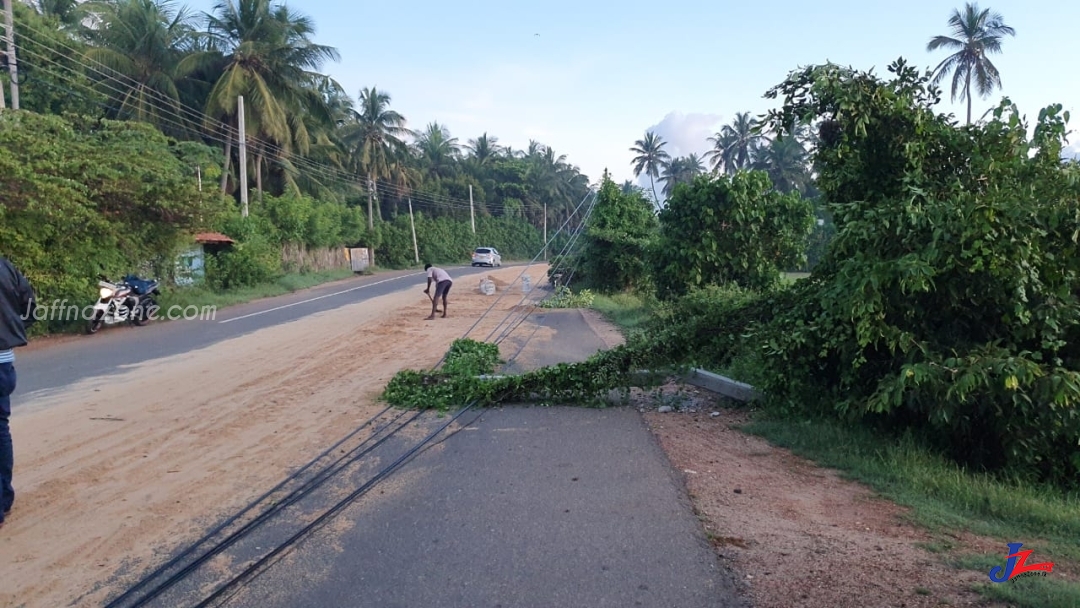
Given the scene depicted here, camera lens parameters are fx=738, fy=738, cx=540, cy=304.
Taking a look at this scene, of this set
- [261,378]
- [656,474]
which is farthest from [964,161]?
[261,378]

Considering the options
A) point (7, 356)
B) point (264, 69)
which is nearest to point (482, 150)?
point (264, 69)

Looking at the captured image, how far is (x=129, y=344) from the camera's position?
13.2 metres

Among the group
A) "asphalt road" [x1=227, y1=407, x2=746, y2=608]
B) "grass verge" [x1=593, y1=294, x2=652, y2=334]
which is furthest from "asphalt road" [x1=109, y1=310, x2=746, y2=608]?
"grass verge" [x1=593, y1=294, x2=652, y2=334]

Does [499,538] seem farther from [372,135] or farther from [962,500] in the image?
[372,135]

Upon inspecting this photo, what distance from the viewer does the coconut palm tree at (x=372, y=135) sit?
164 ft

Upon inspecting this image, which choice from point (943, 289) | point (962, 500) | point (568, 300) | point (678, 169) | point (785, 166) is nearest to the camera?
point (962, 500)

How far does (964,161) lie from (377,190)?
167 feet

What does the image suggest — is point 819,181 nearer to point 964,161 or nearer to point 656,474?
point 964,161

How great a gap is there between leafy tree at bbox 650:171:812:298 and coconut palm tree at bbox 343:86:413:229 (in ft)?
117

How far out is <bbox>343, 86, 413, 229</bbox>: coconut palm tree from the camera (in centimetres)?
4988

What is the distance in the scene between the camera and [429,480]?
221 inches

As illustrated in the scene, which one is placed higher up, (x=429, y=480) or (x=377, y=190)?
(x=377, y=190)

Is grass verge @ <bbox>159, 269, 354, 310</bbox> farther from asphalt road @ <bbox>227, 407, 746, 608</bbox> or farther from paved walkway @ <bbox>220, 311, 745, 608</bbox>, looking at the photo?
asphalt road @ <bbox>227, 407, 746, 608</bbox>

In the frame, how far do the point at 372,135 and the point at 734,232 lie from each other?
127ft
